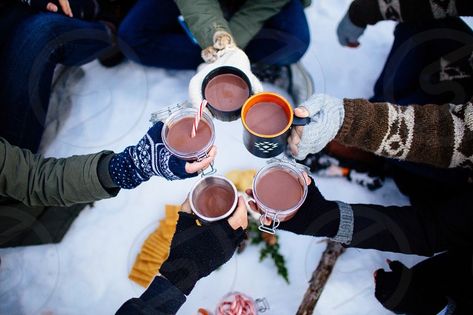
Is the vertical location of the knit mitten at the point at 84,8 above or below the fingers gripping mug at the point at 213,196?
above

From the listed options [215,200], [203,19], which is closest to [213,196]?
[215,200]

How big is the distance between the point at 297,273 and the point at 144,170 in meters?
0.99

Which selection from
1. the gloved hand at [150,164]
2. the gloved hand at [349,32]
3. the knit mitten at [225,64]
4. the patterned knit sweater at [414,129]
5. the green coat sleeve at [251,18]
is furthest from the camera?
the gloved hand at [349,32]

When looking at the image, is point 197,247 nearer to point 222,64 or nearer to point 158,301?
point 158,301

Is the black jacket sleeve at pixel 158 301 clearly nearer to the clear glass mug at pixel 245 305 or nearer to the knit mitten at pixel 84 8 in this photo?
the clear glass mug at pixel 245 305

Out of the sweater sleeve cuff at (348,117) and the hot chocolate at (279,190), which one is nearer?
the hot chocolate at (279,190)

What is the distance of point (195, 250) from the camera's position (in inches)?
50.8

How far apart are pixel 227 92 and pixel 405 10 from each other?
107 cm

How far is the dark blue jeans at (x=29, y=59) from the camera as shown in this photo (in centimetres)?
176

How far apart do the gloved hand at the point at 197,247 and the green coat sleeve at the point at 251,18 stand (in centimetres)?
103

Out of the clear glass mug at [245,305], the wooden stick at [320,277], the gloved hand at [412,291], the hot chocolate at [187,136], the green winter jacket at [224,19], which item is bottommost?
the clear glass mug at [245,305]

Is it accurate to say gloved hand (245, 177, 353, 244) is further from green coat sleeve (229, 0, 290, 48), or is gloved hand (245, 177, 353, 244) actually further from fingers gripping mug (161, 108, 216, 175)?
green coat sleeve (229, 0, 290, 48)

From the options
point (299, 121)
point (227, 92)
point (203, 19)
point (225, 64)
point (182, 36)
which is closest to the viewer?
point (299, 121)

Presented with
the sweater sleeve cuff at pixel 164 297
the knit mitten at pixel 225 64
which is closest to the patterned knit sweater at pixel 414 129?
the knit mitten at pixel 225 64
